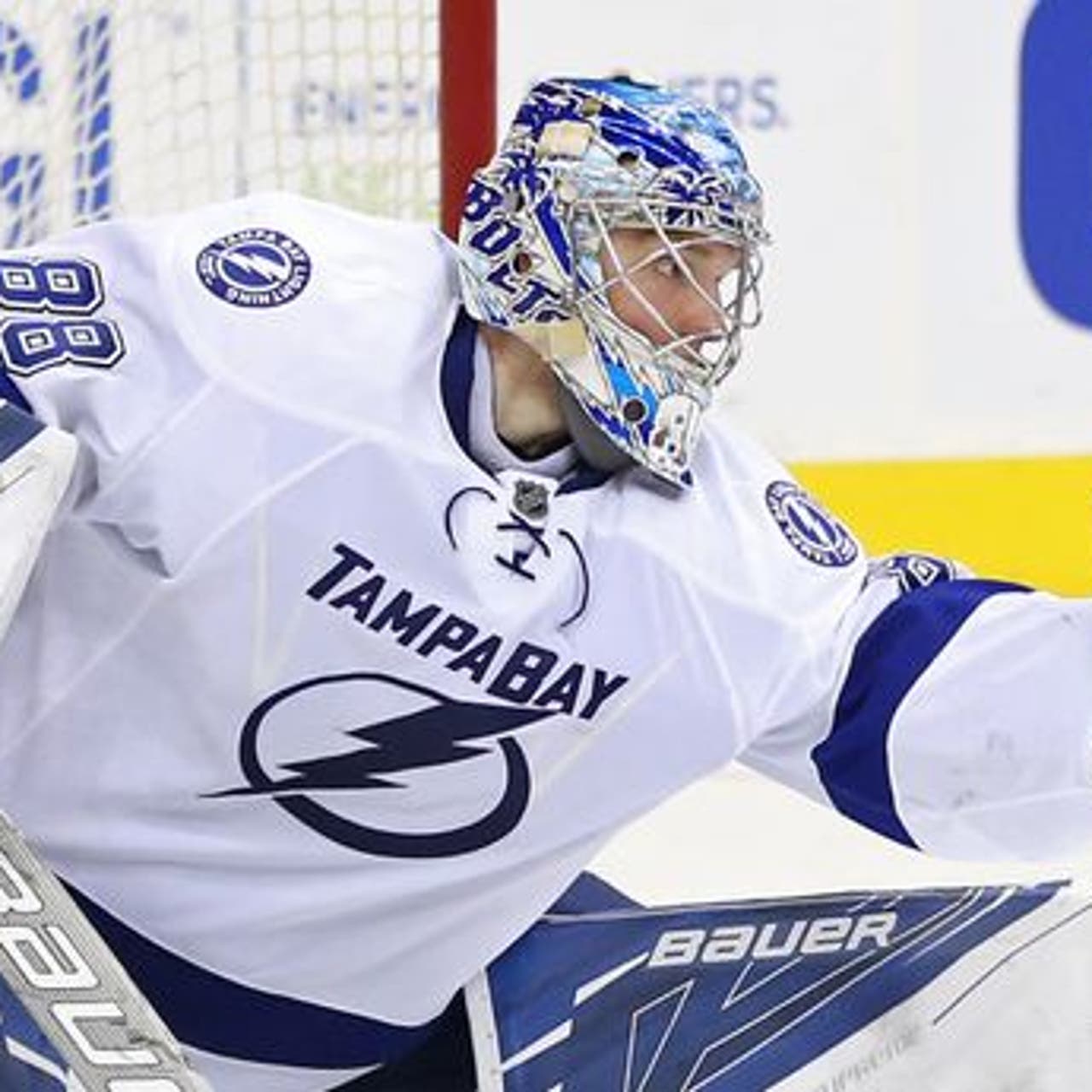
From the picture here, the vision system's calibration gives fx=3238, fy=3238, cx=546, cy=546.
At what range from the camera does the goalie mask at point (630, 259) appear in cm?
198

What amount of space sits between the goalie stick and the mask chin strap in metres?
0.46

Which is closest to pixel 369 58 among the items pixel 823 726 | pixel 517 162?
pixel 517 162

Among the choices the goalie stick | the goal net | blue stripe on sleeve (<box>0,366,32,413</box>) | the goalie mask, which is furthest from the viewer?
the goal net

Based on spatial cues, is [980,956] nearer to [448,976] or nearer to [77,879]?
[448,976]

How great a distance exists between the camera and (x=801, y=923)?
218 cm

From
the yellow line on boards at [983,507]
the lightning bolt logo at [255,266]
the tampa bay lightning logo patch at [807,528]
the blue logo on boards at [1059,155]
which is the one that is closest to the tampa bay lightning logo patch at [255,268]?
the lightning bolt logo at [255,266]

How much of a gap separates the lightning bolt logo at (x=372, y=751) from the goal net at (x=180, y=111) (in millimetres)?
917

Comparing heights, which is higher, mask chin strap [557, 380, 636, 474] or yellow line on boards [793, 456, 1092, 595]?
mask chin strap [557, 380, 636, 474]

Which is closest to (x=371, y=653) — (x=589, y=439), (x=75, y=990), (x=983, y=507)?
(x=589, y=439)

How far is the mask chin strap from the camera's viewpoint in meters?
2.02

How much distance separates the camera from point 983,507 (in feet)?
14.6

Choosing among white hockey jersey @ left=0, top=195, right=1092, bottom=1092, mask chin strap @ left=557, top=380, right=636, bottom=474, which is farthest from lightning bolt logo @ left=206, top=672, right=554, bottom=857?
mask chin strap @ left=557, top=380, right=636, bottom=474

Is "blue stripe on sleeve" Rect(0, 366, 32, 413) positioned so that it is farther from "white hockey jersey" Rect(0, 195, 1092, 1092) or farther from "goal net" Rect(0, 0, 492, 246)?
"goal net" Rect(0, 0, 492, 246)

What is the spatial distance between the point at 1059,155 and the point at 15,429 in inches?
111
